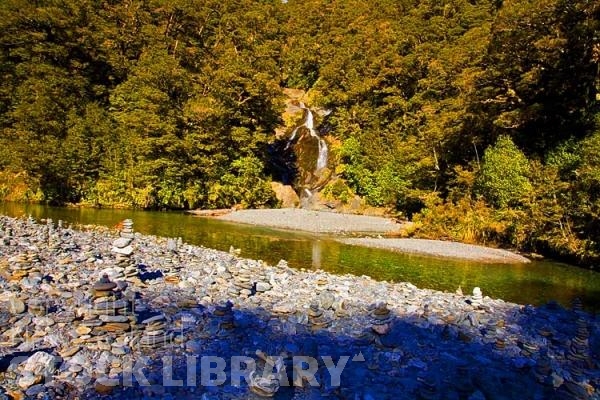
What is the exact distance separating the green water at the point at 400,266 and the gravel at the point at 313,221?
252cm

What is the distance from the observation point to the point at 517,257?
20.4 m

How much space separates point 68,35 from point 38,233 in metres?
30.4

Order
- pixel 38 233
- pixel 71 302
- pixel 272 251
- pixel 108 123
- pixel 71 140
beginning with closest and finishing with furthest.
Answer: pixel 71 302 → pixel 38 233 → pixel 272 251 → pixel 71 140 → pixel 108 123

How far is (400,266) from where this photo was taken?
1680cm

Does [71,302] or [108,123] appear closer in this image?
[71,302]

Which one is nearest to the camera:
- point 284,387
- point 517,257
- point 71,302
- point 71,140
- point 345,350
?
point 284,387

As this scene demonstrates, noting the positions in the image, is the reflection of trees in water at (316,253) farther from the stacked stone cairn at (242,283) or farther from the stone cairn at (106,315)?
the stone cairn at (106,315)

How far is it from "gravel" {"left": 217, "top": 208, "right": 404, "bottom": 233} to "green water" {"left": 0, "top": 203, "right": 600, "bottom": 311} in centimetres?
252

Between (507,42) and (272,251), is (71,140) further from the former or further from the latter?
(507,42)

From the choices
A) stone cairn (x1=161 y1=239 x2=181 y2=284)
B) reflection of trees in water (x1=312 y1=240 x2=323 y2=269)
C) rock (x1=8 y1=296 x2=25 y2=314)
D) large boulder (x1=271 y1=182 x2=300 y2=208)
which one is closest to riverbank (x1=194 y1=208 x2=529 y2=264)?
reflection of trees in water (x1=312 y1=240 x2=323 y2=269)

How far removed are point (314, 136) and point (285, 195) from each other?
7.82 metres

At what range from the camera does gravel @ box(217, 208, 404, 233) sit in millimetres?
27078

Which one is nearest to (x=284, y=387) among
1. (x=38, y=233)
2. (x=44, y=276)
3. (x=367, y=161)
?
(x=44, y=276)

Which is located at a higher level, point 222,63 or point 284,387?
point 222,63
